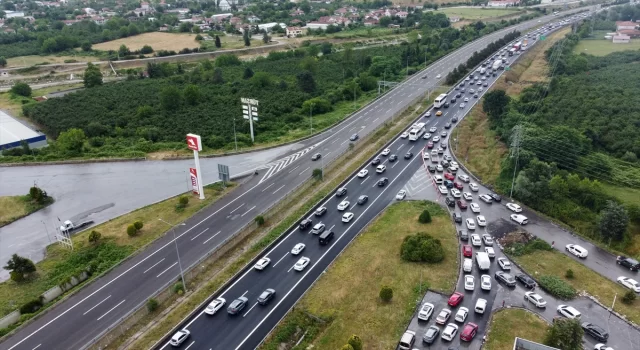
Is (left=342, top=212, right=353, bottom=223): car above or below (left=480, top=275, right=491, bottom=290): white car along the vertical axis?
above

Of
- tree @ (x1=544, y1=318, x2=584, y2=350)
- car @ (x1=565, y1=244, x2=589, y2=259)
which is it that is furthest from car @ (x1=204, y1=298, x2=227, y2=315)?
car @ (x1=565, y1=244, x2=589, y2=259)

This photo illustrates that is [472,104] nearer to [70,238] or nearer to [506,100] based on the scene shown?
[506,100]

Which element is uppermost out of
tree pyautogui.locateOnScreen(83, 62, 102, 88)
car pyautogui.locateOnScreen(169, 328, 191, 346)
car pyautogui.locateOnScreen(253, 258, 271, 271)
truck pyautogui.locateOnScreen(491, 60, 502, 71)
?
tree pyautogui.locateOnScreen(83, 62, 102, 88)

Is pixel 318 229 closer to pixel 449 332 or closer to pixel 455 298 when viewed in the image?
pixel 455 298

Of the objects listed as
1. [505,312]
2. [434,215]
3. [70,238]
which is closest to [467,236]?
[434,215]

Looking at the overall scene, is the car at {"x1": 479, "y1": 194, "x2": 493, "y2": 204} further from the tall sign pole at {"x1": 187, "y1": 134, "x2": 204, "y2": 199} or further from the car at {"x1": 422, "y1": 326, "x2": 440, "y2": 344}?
the tall sign pole at {"x1": 187, "y1": 134, "x2": 204, "y2": 199}

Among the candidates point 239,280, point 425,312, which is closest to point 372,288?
point 425,312
